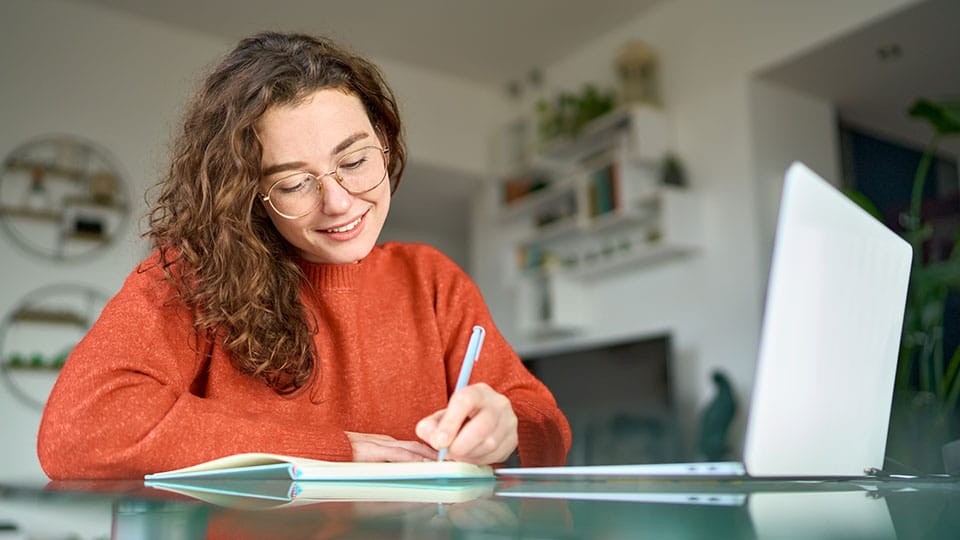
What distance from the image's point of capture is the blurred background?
4.00 m

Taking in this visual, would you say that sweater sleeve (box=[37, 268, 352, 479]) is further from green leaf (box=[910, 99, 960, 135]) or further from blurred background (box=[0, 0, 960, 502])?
blurred background (box=[0, 0, 960, 502])

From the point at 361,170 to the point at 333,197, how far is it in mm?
62

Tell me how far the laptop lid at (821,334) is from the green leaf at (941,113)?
259cm

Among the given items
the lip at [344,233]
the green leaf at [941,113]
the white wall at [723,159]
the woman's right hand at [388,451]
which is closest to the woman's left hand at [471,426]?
the woman's right hand at [388,451]

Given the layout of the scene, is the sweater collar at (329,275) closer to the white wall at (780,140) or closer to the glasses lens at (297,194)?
the glasses lens at (297,194)

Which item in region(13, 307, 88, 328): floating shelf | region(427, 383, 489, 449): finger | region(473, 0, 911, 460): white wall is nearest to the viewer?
region(427, 383, 489, 449): finger

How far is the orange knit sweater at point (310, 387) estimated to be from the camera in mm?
846

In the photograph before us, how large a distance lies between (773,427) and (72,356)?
0.71 meters

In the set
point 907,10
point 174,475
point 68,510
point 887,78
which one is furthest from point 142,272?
point 887,78

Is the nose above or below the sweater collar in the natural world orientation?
above

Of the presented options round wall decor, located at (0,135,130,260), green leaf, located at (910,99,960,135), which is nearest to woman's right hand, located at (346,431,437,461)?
green leaf, located at (910,99,960,135)

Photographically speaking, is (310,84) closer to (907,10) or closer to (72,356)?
(72,356)

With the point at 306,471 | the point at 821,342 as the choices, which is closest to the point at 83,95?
the point at 306,471

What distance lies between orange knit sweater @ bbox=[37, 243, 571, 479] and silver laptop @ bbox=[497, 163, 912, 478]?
14.2 inches
